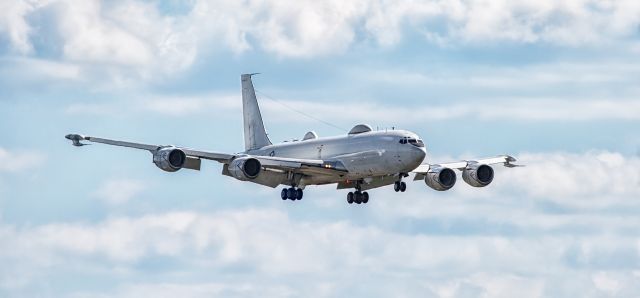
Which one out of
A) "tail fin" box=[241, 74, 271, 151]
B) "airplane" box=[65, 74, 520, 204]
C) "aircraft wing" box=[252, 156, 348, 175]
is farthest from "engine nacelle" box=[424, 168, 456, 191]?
"tail fin" box=[241, 74, 271, 151]

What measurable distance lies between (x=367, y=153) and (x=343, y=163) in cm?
342

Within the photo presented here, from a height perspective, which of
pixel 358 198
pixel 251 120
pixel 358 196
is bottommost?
pixel 358 198

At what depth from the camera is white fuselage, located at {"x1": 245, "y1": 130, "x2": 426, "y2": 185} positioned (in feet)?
513

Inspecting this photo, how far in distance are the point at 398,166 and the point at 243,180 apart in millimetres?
14439

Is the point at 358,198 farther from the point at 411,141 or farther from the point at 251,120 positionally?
the point at 251,120

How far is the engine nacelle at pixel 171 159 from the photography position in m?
158

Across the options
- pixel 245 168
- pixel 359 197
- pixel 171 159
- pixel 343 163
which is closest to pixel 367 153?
pixel 343 163

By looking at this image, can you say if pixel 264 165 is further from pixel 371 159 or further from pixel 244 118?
pixel 244 118

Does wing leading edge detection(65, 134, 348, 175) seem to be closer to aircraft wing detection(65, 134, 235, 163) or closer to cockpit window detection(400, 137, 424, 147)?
aircraft wing detection(65, 134, 235, 163)

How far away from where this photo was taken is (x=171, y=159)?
158125mm

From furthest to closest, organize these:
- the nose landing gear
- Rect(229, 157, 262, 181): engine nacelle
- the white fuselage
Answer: Rect(229, 157, 262, 181): engine nacelle
the nose landing gear
the white fuselage

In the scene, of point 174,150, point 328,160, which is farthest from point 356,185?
point 174,150

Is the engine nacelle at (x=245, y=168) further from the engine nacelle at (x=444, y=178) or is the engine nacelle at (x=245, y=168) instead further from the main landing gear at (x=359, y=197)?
the engine nacelle at (x=444, y=178)

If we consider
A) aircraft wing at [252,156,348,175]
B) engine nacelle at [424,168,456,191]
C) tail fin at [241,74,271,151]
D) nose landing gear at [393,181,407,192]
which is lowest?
nose landing gear at [393,181,407,192]
